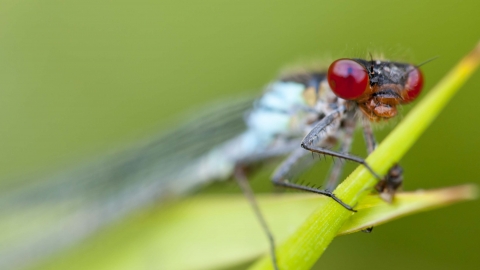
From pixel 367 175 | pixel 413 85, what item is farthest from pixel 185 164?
pixel 367 175

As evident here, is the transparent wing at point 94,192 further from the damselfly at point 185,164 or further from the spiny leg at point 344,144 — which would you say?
the spiny leg at point 344,144

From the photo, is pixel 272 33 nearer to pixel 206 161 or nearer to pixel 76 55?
pixel 206 161

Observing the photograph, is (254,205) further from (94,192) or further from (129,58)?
(129,58)

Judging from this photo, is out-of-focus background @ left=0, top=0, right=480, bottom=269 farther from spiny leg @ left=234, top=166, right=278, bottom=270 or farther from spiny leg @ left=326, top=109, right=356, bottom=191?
spiny leg @ left=326, top=109, right=356, bottom=191

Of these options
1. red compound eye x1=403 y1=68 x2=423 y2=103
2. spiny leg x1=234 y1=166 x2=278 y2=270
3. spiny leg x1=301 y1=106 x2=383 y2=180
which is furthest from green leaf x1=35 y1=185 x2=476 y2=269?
red compound eye x1=403 y1=68 x2=423 y2=103

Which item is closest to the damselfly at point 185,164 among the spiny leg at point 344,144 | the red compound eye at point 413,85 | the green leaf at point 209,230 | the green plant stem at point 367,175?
the spiny leg at point 344,144
